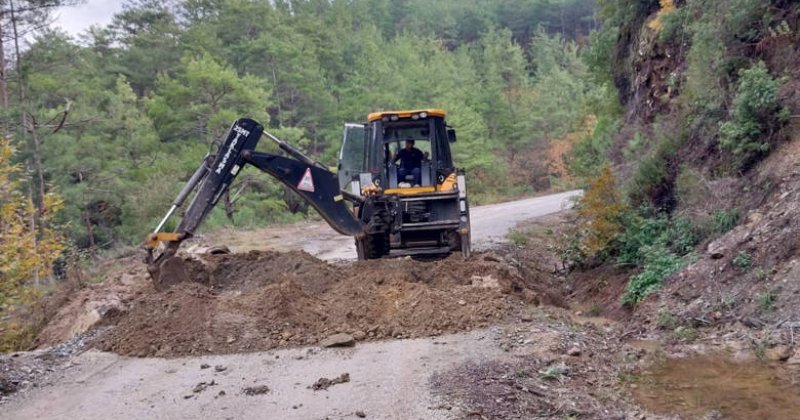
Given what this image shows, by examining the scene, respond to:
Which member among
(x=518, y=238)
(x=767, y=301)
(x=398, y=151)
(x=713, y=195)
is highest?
(x=398, y=151)

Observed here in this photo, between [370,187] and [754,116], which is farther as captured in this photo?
[370,187]

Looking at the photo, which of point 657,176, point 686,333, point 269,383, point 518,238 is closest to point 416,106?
point 518,238

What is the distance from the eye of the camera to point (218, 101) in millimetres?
29172

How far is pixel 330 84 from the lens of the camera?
1650 inches

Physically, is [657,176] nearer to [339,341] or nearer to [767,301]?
[767,301]

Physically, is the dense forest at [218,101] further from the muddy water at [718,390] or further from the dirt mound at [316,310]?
the muddy water at [718,390]

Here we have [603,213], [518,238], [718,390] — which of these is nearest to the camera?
[718,390]

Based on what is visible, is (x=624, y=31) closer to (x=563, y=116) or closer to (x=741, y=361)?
(x=741, y=361)

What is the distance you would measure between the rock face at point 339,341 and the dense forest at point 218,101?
25.5ft

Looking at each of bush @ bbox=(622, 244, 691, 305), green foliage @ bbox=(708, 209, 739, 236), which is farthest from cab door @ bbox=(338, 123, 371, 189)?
green foliage @ bbox=(708, 209, 739, 236)

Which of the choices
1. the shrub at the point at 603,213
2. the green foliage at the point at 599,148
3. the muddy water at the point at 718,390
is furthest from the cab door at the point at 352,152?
the muddy water at the point at 718,390

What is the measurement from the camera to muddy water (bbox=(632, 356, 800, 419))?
18.2 ft

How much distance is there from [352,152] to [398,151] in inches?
34.2

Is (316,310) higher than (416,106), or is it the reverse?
(416,106)
